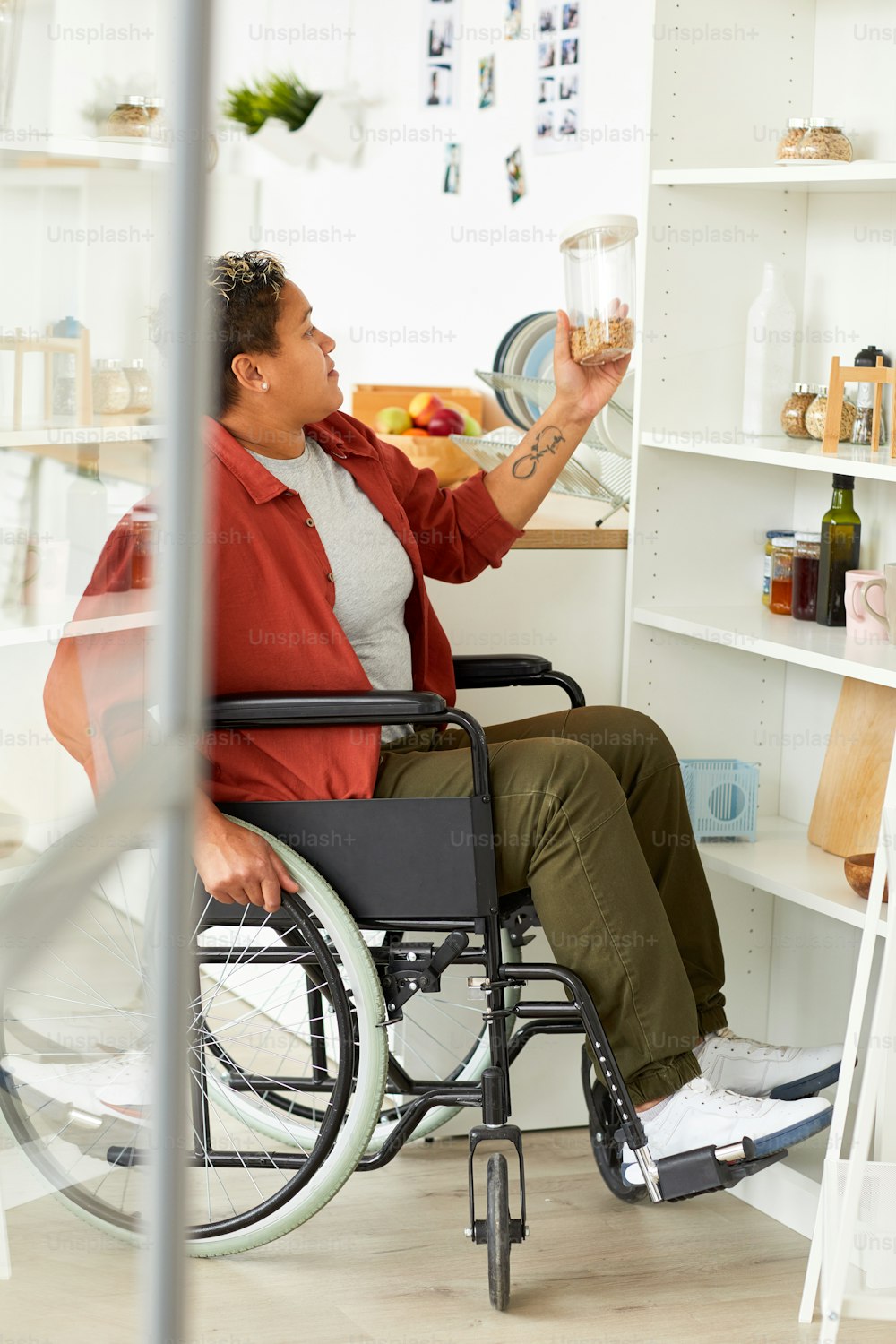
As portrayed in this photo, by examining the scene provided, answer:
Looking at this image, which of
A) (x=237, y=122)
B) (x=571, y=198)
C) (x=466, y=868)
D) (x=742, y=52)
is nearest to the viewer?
(x=466, y=868)

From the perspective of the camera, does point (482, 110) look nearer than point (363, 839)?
No

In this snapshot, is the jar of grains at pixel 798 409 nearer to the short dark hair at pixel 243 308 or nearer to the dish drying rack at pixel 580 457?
the dish drying rack at pixel 580 457

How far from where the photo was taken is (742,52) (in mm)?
2127

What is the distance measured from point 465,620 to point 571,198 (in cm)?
170

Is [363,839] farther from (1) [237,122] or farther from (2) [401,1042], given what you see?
(1) [237,122]

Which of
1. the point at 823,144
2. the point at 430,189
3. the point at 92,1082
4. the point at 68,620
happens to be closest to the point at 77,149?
the point at 68,620

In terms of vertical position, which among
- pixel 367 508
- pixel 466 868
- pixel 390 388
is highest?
pixel 390 388

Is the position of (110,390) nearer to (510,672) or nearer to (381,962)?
(381,962)

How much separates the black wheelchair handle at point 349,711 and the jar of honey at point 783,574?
2.35 feet

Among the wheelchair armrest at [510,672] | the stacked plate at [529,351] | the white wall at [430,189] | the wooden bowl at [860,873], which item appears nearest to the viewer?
the wooden bowl at [860,873]

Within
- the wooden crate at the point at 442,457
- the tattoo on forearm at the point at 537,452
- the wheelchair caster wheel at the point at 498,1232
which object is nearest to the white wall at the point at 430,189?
the wooden crate at the point at 442,457

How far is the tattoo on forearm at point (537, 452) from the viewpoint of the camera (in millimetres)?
2094

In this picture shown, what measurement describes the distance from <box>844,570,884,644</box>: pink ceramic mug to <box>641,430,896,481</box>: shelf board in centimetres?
14

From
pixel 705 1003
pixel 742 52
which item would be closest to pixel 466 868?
pixel 705 1003
